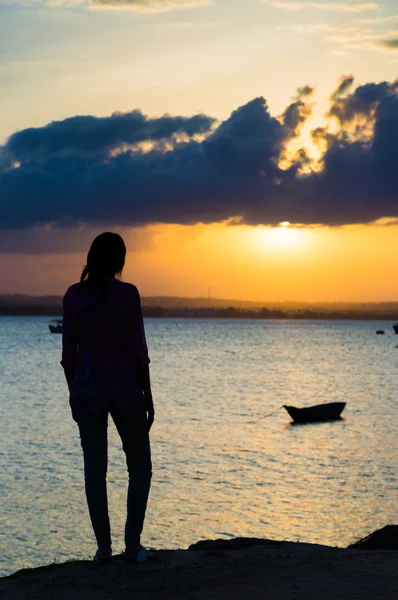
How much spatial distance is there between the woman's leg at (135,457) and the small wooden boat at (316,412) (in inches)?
1496

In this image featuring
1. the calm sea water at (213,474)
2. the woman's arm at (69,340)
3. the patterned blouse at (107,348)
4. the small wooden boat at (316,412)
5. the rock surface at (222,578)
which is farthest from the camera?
the small wooden boat at (316,412)

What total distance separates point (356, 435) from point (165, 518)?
2131 cm

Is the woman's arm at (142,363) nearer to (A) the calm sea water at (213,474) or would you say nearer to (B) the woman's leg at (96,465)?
(B) the woman's leg at (96,465)

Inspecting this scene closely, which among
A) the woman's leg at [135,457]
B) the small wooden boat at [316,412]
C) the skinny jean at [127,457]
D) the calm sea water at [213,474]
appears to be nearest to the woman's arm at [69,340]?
the skinny jean at [127,457]

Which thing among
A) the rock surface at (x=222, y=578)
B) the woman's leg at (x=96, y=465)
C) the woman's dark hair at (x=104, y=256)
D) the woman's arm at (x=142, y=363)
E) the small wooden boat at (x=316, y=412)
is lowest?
the small wooden boat at (x=316, y=412)

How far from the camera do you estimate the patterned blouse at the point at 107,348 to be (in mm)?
6340

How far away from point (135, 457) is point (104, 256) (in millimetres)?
1727

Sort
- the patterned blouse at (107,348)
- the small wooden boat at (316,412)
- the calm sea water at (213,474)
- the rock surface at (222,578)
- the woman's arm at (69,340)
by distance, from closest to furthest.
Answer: the rock surface at (222,578) < the patterned blouse at (107,348) < the woman's arm at (69,340) < the calm sea water at (213,474) < the small wooden boat at (316,412)

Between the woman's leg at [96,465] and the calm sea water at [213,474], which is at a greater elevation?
the woman's leg at [96,465]

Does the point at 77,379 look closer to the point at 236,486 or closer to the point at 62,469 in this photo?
the point at 236,486

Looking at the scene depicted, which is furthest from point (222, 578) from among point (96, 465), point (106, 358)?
point (106, 358)

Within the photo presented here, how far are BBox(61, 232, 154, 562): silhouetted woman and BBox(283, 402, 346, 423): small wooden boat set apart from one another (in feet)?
126

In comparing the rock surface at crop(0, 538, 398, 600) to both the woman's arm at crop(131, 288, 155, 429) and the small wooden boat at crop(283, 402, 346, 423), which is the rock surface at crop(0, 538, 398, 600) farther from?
the small wooden boat at crop(283, 402, 346, 423)

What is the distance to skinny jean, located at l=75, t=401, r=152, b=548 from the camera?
6.40 metres
